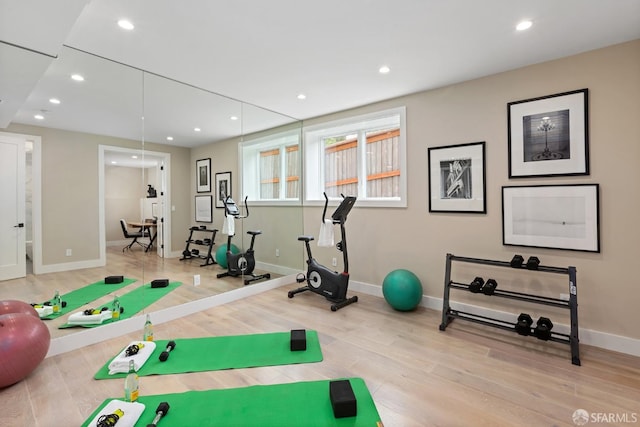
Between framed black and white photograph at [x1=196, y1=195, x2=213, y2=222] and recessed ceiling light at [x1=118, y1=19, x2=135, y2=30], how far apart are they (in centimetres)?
196

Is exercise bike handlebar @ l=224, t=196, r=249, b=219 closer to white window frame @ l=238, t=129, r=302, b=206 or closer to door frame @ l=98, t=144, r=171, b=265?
white window frame @ l=238, t=129, r=302, b=206

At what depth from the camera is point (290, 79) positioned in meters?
3.38

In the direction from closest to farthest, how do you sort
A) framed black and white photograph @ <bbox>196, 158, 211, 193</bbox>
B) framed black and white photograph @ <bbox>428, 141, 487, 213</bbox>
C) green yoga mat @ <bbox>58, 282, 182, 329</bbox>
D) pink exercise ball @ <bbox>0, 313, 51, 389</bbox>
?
pink exercise ball @ <bbox>0, 313, 51, 389</bbox> → green yoga mat @ <bbox>58, 282, 182, 329</bbox> → framed black and white photograph @ <bbox>428, 141, 487, 213</bbox> → framed black and white photograph @ <bbox>196, 158, 211, 193</bbox>

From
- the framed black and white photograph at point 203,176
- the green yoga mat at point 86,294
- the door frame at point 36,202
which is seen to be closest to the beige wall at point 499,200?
the framed black and white photograph at point 203,176

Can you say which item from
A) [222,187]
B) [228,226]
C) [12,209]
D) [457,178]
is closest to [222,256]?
[228,226]

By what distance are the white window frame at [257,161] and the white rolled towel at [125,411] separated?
9.36ft

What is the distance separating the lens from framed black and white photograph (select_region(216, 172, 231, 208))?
400 centimetres

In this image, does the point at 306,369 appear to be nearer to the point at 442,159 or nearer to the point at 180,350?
the point at 180,350

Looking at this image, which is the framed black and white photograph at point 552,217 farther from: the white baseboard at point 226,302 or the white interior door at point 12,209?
the white interior door at point 12,209

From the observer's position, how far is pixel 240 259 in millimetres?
4332

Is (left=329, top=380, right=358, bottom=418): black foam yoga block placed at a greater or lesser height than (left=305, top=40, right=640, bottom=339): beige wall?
lesser

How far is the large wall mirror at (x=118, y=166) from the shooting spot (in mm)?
2771

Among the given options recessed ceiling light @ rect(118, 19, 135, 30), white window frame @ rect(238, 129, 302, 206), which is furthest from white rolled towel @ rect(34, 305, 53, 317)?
recessed ceiling light @ rect(118, 19, 135, 30)

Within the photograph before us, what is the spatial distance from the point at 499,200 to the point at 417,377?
2138 millimetres
